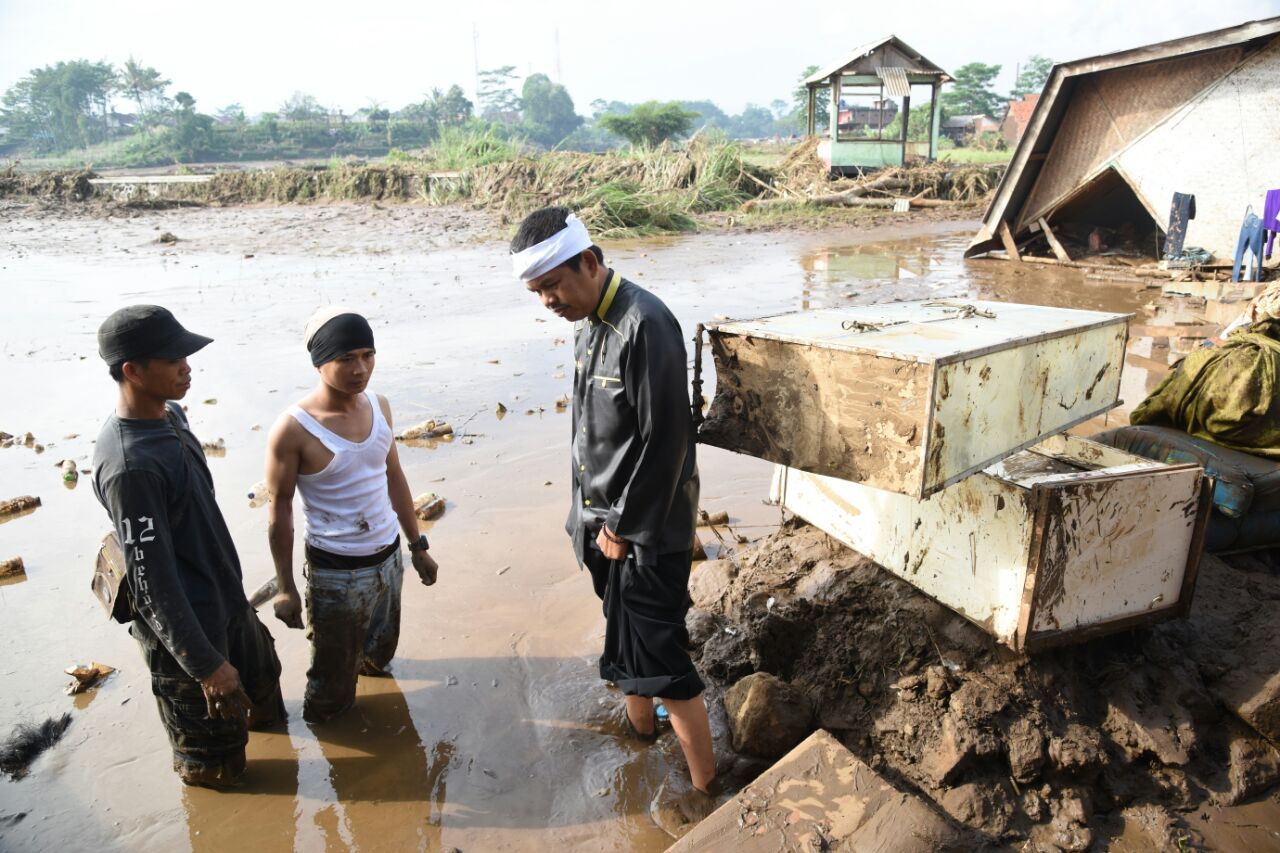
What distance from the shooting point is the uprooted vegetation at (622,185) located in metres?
18.0

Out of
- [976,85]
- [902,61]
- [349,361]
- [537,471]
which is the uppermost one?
[976,85]

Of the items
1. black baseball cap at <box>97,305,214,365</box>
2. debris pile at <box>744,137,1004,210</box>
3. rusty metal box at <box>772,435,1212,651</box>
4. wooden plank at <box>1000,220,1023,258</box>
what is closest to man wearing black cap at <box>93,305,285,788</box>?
black baseball cap at <box>97,305,214,365</box>

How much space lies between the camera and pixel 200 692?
2.55 metres

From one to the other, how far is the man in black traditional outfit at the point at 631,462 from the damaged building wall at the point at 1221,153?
1026 centimetres

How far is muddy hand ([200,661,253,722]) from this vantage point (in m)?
2.37

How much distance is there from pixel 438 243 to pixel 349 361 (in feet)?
48.8

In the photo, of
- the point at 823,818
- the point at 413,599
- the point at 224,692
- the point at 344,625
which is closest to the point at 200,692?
the point at 224,692

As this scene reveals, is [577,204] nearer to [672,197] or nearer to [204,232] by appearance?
[672,197]

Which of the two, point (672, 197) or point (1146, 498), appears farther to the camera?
point (672, 197)

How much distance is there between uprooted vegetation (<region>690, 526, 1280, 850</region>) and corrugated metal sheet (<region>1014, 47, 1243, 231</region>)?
362 inches

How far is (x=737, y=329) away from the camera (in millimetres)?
2551

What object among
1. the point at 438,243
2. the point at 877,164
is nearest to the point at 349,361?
the point at 438,243

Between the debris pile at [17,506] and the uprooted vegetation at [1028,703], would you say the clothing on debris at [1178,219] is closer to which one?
the uprooted vegetation at [1028,703]

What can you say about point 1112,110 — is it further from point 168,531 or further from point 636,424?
point 168,531
